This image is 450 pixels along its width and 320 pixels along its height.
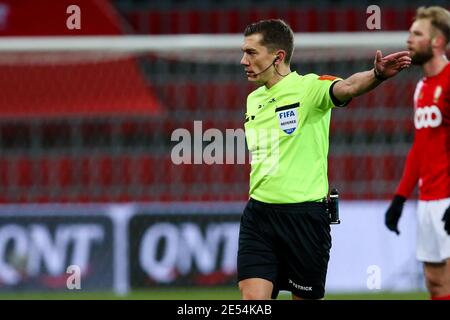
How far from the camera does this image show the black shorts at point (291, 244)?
5.56 metres

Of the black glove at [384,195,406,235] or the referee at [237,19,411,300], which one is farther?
the black glove at [384,195,406,235]

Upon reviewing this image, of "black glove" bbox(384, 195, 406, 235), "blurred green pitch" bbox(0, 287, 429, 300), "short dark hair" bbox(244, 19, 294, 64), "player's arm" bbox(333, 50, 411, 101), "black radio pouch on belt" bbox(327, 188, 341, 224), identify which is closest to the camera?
"player's arm" bbox(333, 50, 411, 101)

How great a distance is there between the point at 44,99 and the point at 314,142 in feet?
18.6

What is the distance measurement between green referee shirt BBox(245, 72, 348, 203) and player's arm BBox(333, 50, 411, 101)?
188mm

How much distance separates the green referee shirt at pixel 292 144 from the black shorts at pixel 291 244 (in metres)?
0.07

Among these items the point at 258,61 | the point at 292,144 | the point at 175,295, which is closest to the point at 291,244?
the point at 292,144

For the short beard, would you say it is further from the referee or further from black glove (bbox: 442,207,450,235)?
the referee

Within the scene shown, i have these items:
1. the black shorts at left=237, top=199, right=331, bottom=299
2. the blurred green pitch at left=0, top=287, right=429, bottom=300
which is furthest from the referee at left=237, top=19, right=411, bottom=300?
the blurred green pitch at left=0, top=287, right=429, bottom=300

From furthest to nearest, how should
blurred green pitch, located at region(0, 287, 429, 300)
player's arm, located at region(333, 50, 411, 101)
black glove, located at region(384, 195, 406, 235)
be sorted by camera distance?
blurred green pitch, located at region(0, 287, 429, 300), black glove, located at region(384, 195, 406, 235), player's arm, located at region(333, 50, 411, 101)

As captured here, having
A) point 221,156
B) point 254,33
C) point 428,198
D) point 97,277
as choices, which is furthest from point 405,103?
point 254,33

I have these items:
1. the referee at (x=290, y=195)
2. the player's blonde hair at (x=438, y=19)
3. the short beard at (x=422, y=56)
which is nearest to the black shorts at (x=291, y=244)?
the referee at (x=290, y=195)

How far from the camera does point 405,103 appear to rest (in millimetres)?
11023

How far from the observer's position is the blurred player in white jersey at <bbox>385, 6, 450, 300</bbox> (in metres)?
6.42

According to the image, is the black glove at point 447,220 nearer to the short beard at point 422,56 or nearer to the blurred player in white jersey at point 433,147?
the blurred player in white jersey at point 433,147
